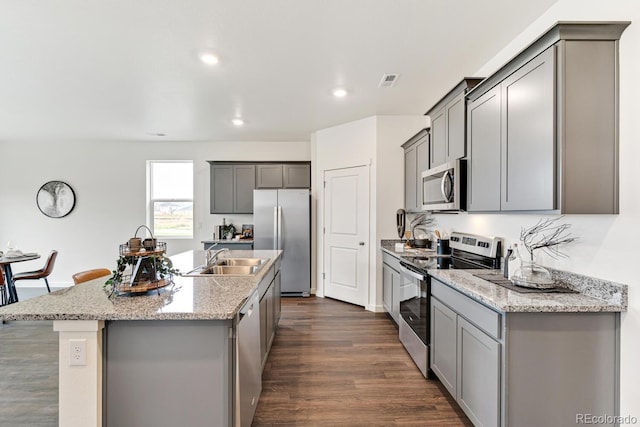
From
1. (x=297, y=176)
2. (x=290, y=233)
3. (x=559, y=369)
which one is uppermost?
(x=297, y=176)

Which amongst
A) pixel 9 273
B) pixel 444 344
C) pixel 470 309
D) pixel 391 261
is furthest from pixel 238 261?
pixel 9 273

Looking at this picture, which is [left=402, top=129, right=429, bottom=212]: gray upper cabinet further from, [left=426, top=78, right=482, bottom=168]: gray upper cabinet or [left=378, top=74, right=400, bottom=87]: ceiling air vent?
[left=378, top=74, right=400, bottom=87]: ceiling air vent

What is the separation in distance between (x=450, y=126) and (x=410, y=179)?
4.25ft

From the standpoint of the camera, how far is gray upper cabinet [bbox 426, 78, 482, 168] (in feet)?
8.09

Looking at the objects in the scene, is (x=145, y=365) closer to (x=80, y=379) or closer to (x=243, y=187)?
(x=80, y=379)

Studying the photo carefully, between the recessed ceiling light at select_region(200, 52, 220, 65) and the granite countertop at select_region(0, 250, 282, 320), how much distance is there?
190 centimetres

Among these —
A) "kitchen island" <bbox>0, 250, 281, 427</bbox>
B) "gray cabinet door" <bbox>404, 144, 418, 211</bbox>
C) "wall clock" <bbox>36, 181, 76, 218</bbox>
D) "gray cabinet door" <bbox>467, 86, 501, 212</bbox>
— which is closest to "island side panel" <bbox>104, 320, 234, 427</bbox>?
"kitchen island" <bbox>0, 250, 281, 427</bbox>

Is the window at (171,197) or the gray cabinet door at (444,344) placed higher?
the window at (171,197)

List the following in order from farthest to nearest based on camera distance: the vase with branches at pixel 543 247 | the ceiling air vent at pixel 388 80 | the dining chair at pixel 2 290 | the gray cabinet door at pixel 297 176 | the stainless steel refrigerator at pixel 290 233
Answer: the gray cabinet door at pixel 297 176 → the stainless steel refrigerator at pixel 290 233 → the dining chair at pixel 2 290 → the ceiling air vent at pixel 388 80 → the vase with branches at pixel 543 247

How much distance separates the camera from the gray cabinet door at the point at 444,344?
2.06 metres

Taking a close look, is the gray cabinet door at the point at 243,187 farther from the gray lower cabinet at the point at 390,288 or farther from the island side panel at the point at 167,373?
the island side panel at the point at 167,373

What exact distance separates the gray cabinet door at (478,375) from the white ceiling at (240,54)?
6.94 ft

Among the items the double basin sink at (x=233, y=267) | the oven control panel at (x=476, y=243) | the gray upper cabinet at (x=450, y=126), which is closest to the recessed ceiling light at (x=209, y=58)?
the double basin sink at (x=233, y=267)

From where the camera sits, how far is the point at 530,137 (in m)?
1.74
